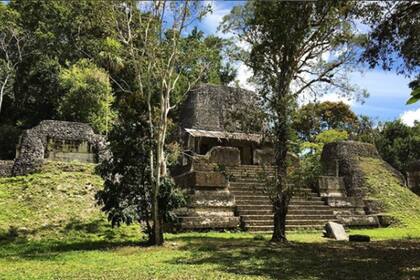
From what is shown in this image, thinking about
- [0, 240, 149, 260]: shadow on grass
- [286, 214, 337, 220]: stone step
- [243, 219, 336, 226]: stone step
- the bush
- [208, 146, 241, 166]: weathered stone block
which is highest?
the bush

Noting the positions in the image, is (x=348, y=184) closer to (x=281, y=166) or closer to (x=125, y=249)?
(x=281, y=166)

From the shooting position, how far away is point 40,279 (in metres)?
6.89

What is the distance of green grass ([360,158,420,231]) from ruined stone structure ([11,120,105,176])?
1274 cm

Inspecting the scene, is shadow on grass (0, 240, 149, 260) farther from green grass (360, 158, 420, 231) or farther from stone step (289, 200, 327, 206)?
green grass (360, 158, 420, 231)

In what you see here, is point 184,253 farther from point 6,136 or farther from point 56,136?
point 6,136

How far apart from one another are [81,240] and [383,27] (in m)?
9.77

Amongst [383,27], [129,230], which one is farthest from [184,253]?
[383,27]

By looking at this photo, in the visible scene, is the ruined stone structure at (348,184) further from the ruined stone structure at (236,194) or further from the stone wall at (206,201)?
the stone wall at (206,201)

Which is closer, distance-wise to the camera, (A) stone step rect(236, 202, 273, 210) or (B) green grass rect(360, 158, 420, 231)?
(A) stone step rect(236, 202, 273, 210)

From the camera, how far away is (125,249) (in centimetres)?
1050

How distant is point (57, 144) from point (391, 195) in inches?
605

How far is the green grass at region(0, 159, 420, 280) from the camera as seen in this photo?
749cm

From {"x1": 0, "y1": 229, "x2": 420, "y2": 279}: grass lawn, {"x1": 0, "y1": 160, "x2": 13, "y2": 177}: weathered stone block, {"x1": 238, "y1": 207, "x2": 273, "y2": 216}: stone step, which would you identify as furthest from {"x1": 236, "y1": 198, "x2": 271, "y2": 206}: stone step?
{"x1": 0, "y1": 160, "x2": 13, "y2": 177}: weathered stone block

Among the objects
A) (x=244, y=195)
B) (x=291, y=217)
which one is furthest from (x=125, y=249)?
(x=291, y=217)
